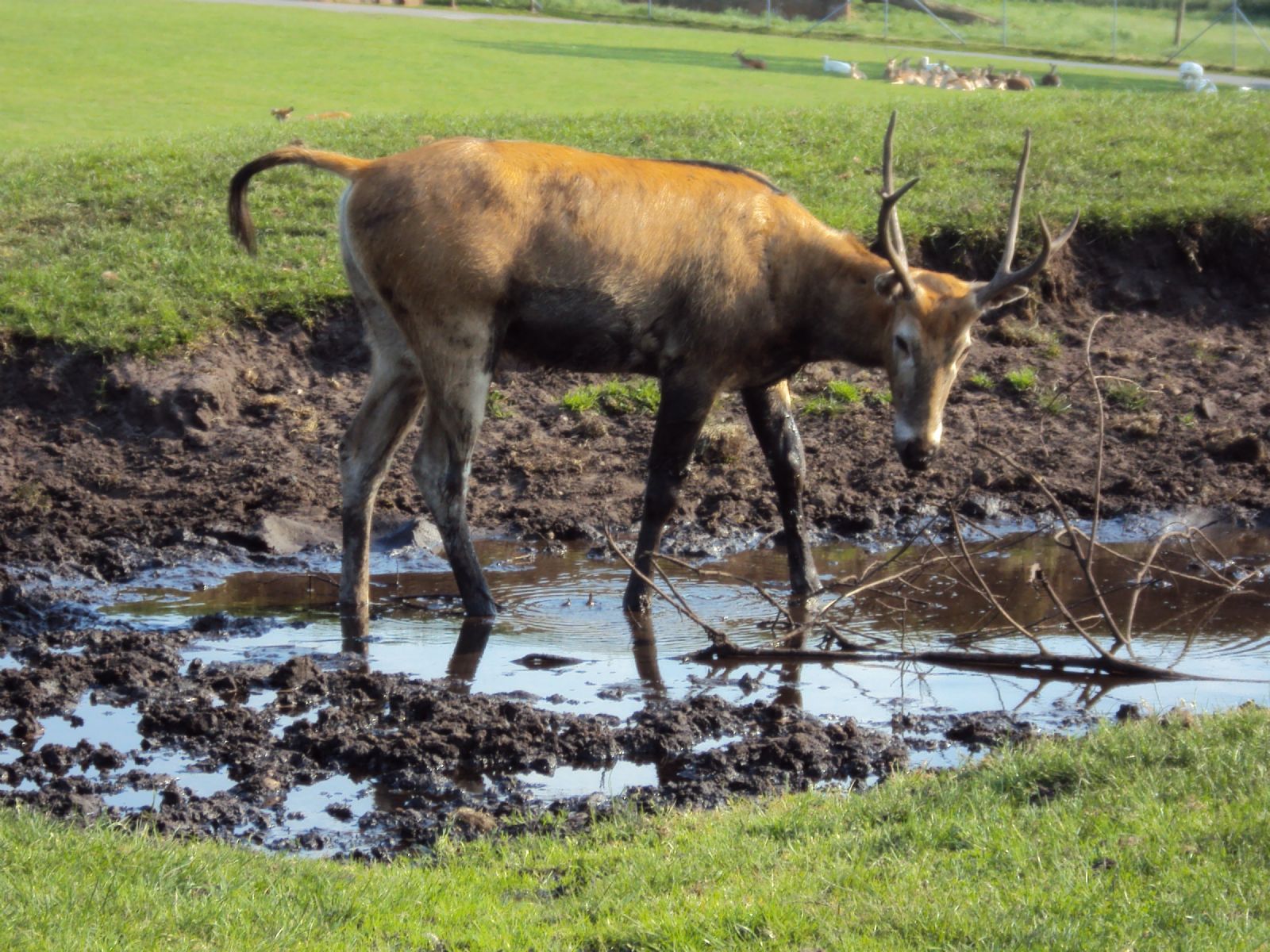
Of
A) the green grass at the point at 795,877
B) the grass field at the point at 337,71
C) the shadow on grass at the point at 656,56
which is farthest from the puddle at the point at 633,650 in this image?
the shadow on grass at the point at 656,56

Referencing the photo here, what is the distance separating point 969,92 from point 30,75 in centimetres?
1213

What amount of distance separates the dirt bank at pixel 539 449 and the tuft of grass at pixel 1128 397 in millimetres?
15

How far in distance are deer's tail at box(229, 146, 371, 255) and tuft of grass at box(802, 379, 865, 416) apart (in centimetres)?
356

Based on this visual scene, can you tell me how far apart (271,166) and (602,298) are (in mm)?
1691

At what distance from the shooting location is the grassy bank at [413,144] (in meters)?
10.3

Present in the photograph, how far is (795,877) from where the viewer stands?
416cm

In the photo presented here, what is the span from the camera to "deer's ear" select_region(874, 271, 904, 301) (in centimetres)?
713

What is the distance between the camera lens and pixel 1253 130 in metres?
14.1

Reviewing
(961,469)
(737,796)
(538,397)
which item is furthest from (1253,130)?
(737,796)

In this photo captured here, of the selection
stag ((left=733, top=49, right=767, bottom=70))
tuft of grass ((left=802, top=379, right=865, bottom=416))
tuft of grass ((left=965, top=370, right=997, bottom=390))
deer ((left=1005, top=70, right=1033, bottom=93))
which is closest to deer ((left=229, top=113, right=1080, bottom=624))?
tuft of grass ((left=802, top=379, right=865, bottom=416))

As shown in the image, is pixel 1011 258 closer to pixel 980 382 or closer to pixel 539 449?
pixel 980 382

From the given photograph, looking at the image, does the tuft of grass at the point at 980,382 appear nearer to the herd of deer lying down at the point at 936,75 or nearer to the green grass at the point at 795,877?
the green grass at the point at 795,877

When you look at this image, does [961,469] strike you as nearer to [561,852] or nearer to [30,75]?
[561,852]

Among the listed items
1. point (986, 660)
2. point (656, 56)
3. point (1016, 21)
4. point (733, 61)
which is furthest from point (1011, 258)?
point (1016, 21)
